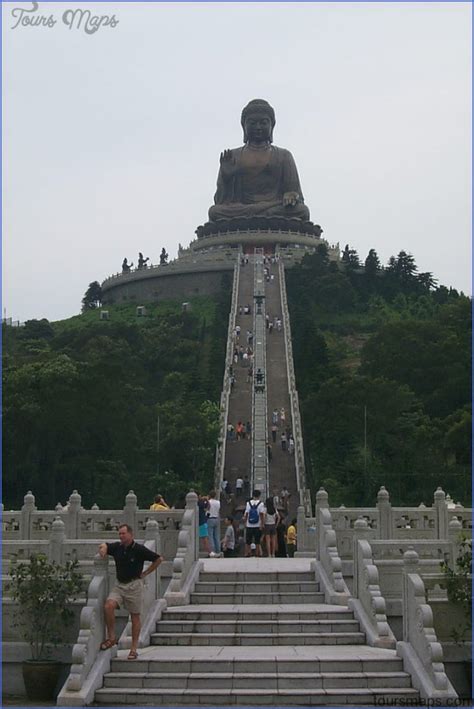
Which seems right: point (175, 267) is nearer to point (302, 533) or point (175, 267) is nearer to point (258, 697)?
point (302, 533)

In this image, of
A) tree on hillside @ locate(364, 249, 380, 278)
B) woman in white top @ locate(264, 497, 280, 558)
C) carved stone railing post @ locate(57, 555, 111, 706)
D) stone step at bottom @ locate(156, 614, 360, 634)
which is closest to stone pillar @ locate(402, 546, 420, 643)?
stone step at bottom @ locate(156, 614, 360, 634)

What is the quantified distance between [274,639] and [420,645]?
181cm

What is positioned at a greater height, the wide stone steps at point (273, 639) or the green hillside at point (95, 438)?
the green hillside at point (95, 438)

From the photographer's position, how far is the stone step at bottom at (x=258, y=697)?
10.8 meters

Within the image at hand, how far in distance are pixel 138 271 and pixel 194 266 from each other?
12.9 feet

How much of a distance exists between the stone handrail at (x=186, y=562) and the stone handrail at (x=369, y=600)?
1932 millimetres

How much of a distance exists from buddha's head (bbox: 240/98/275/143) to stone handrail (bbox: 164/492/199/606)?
50574mm

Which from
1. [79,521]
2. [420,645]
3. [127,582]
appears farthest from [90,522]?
[420,645]

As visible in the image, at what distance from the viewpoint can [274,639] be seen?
12258 millimetres

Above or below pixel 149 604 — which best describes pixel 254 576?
above

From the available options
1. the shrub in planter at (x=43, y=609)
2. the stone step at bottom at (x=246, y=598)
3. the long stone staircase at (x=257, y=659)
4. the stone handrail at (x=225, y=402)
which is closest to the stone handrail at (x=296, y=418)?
the stone handrail at (x=225, y=402)

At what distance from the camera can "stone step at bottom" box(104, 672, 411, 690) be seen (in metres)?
11.0

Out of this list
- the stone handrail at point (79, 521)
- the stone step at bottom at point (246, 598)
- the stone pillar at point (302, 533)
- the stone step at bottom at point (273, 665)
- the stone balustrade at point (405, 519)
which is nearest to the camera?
the stone step at bottom at point (273, 665)

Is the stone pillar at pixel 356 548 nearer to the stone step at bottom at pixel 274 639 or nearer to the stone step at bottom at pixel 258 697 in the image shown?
the stone step at bottom at pixel 274 639
